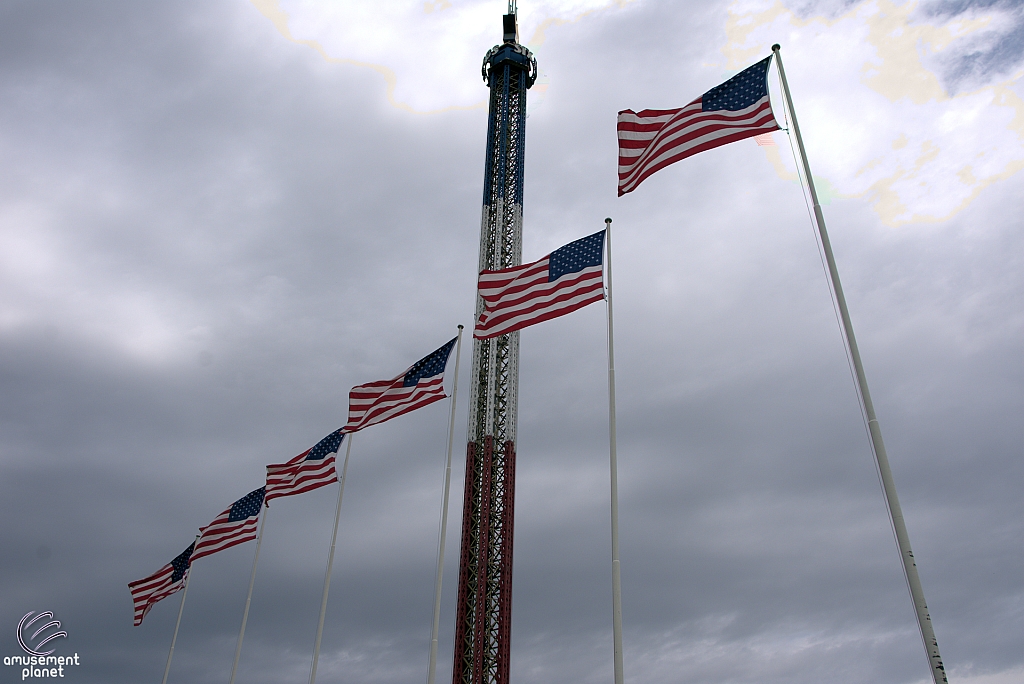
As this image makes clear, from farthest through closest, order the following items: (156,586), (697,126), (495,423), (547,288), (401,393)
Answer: (495,423), (156,586), (401,393), (547,288), (697,126)

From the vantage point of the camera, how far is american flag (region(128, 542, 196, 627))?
46.1 m

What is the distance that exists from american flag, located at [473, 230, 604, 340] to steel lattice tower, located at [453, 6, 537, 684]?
31096mm

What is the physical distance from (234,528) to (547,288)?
2690 centimetres

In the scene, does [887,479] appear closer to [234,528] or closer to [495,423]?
[234,528]

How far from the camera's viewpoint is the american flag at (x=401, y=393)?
1174 inches

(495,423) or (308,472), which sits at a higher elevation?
(495,423)

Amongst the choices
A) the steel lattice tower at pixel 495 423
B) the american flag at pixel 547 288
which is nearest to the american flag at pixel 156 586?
the steel lattice tower at pixel 495 423

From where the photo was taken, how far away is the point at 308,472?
119 ft

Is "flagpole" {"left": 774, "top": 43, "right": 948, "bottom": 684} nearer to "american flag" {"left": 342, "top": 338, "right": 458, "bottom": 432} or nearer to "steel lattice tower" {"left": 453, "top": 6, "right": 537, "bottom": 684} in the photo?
"american flag" {"left": 342, "top": 338, "right": 458, "bottom": 432}

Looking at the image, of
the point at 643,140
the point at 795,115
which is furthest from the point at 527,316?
the point at 795,115

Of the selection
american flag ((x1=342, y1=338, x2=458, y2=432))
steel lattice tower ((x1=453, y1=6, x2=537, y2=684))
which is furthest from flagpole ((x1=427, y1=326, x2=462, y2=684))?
steel lattice tower ((x1=453, y1=6, x2=537, y2=684))

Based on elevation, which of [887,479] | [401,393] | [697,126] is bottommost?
[887,479]

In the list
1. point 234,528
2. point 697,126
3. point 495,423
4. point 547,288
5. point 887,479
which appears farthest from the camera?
point 495,423

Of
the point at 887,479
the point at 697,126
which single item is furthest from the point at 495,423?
the point at 887,479
